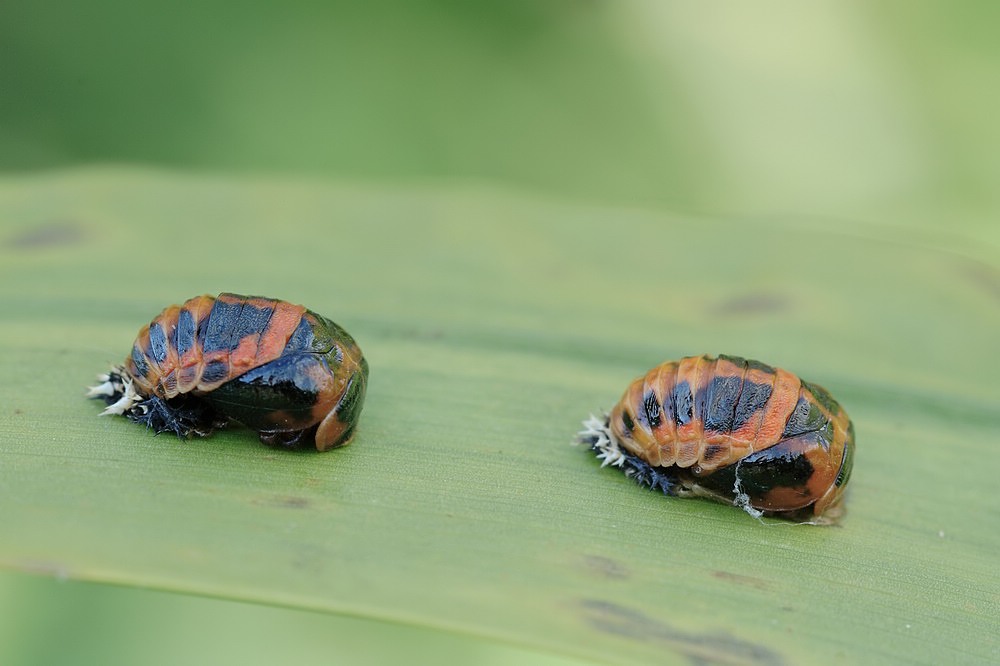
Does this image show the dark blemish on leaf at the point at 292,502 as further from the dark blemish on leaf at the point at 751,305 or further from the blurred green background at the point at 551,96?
the blurred green background at the point at 551,96

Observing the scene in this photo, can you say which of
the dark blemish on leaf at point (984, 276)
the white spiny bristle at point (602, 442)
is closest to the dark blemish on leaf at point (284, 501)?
the white spiny bristle at point (602, 442)

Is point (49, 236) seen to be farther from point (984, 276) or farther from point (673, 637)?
point (984, 276)

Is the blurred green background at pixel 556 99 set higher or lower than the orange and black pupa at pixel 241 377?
higher

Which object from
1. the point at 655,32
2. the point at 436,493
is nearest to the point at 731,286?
the point at 436,493

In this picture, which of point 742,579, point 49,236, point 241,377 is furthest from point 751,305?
point 49,236

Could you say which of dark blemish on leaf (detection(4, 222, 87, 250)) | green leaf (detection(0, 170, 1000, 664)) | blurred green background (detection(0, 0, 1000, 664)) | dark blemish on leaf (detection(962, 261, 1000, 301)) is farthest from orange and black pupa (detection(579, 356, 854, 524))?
dark blemish on leaf (detection(4, 222, 87, 250))

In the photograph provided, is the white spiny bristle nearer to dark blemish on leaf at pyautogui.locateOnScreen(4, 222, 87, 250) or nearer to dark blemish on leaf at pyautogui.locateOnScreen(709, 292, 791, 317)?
dark blemish on leaf at pyautogui.locateOnScreen(709, 292, 791, 317)

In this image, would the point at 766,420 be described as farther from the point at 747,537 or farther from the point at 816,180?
the point at 816,180

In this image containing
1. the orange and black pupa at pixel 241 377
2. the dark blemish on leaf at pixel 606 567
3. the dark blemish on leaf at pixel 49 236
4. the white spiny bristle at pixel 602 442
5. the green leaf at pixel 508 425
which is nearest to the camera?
the green leaf at pixel 508 425

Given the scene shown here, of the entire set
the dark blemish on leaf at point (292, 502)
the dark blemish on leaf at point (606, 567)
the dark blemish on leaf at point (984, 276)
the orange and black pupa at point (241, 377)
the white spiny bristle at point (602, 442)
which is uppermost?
the dark blemish on leaf at point (984, 276)
